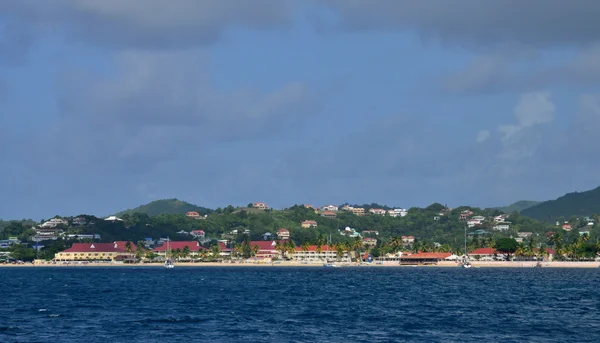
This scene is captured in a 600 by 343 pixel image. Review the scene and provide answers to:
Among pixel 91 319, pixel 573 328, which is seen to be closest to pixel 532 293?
pixel 573 328

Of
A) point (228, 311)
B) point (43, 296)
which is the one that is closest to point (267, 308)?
point (228, 311)

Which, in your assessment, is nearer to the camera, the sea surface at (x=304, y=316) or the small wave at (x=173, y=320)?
the sea surface at (x=304, y=316)

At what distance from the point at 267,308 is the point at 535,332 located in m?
28.3

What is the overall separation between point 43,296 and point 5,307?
1961cm

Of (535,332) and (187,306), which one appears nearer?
(535,332)

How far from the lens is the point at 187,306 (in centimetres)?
8388

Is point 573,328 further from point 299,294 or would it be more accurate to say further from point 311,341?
point 299,294

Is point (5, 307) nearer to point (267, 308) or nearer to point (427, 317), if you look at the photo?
point (267, 308)

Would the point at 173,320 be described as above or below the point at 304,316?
above

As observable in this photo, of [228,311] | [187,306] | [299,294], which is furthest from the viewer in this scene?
[299,294]

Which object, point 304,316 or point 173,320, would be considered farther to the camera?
point 304,316

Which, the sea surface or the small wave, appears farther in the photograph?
the small wave

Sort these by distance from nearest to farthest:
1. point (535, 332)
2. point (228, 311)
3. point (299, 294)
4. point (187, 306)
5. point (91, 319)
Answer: point (535, 332) < point (91, 319) < point (228, 311) < point (187, 306) < point (299, 294)

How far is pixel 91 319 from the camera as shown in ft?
234
